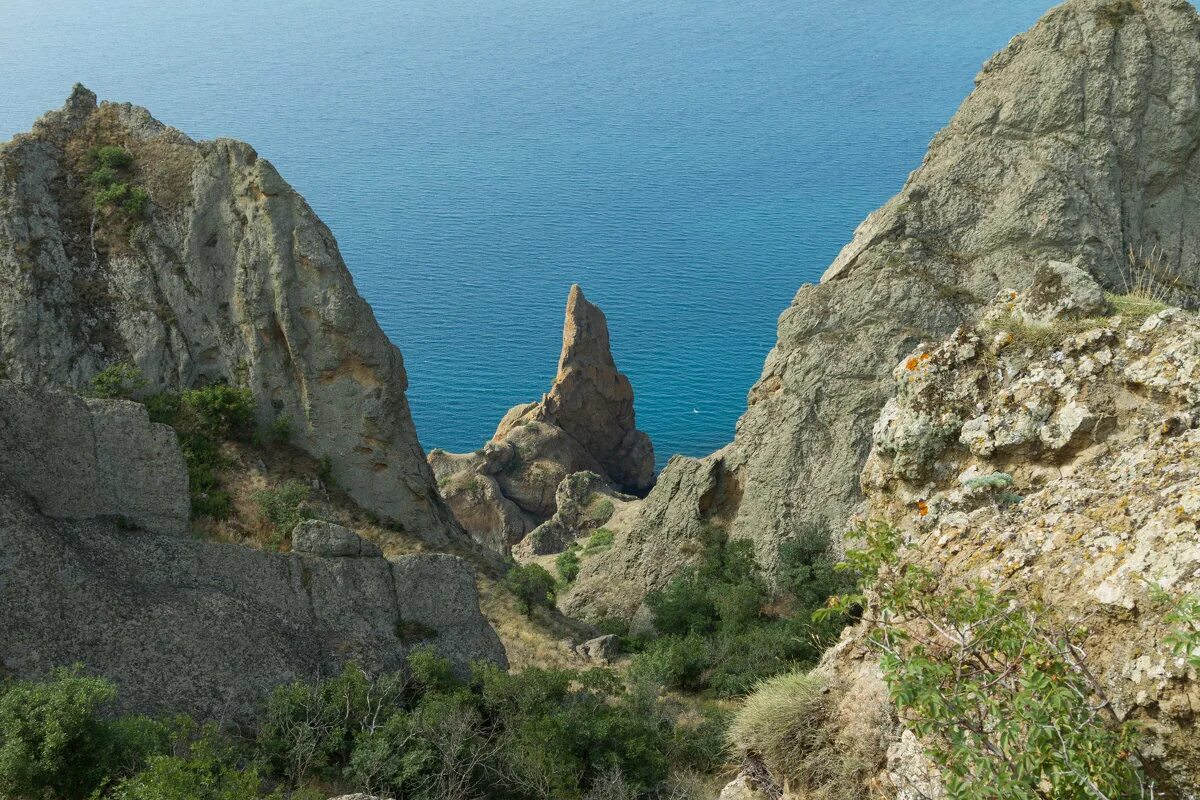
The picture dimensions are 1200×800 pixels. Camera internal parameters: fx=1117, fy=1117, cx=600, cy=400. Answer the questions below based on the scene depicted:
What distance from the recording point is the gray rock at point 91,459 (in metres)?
17.2

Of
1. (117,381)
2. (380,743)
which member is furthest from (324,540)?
(117,381)

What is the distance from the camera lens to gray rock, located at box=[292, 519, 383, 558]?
19453 millimetres

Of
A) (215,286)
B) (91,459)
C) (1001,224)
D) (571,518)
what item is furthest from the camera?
(571,518)

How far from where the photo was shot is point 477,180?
13112 cm

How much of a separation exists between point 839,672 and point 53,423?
1378cm

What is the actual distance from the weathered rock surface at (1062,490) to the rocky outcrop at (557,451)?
4601cm

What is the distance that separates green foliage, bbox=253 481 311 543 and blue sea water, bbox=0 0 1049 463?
53.8 meters

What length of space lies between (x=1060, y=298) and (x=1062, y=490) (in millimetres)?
3018

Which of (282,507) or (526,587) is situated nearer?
(282,507)

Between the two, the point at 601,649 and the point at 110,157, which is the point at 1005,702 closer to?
the point at 601,649

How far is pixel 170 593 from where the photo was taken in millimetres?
16719

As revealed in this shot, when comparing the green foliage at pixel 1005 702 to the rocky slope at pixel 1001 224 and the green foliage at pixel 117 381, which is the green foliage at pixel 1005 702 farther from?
the rocky slope at pixel 1001 224

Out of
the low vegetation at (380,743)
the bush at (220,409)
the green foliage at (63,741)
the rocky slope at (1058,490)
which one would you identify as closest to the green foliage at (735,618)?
the low vegetation at (380,743)

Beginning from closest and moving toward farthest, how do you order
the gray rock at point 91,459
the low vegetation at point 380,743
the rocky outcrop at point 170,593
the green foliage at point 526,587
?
the low vegetation at point 380,743, the rocky outcrop at point 170,593, the gray rock at point 91,459, the green foliage at point 526,587
